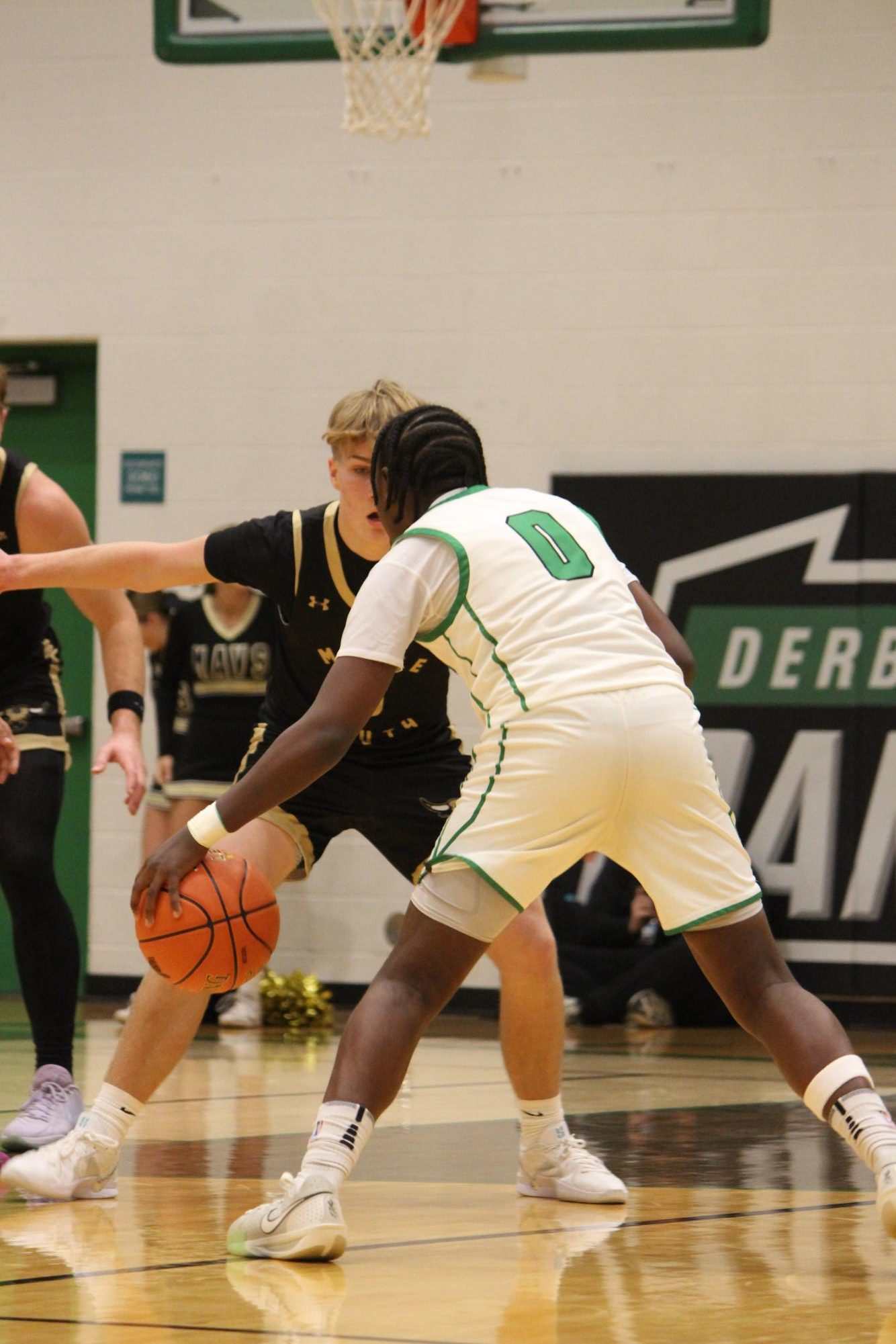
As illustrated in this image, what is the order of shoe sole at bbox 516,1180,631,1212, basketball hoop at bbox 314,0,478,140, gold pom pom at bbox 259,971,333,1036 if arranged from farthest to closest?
gold pom pom at bbox 259,971,333,1036, basketball hoop at bbox 314,0,478,140, shoe sole at bbox 516,1180,631,1212

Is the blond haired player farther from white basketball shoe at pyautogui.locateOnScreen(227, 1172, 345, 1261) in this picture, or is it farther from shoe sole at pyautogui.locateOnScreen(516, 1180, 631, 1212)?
white basketball shoe at pyautogui.locateOnScreen(227, 1172, 345, 1261)

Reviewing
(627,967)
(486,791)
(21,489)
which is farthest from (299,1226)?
(627,967)

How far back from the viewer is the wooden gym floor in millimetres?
2914

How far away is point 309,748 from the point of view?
331 cm

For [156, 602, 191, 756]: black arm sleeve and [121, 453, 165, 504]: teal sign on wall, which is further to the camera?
[121, 453, 165, 504]: teal sign on wall

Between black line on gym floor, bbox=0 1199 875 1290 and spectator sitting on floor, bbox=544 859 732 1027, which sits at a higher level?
black line on gym floor, bbox=0 1199 875 1290

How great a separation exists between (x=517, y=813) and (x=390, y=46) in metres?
4.85

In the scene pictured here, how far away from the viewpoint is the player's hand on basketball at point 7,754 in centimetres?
442

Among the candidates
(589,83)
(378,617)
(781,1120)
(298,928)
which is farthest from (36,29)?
(378,617)

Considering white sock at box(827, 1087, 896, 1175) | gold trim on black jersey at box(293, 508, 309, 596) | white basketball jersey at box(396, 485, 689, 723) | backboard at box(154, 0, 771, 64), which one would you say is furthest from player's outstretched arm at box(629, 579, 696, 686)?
backboard at box(154, 0, 771, 64)

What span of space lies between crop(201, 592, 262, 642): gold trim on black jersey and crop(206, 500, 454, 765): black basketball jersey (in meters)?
4.68

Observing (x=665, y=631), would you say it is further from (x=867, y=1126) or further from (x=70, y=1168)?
(x=70, y=1168)

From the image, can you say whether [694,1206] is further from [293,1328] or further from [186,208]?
[186,208]

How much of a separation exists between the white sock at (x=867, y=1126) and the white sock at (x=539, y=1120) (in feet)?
3.22
